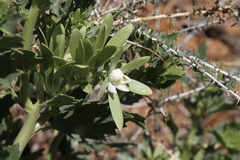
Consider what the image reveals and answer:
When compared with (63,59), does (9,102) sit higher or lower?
lower

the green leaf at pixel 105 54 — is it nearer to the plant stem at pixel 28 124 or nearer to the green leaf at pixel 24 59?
the green leaf at pixel 24 59

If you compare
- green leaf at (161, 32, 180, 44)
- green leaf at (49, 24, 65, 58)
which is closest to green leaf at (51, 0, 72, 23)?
green leaf at (49, 24, 65, 58)

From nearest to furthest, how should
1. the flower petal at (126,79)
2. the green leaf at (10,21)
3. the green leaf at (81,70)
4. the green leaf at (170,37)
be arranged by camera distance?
the green leaf at (10,21) < the green leaf at (81,70) < the flower petal at (126,79) < the green leaf at (170,37)

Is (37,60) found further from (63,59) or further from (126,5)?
(126,5)

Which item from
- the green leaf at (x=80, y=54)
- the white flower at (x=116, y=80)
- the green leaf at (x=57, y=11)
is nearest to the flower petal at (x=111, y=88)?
the white flower at (x=116, y=80)

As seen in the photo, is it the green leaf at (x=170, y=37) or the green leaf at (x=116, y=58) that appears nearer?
the green leaf at (x=116, y=58)

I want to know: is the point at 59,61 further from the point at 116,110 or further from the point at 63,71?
the point at 116,110

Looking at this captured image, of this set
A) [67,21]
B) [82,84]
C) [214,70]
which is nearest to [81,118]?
[82,84]
